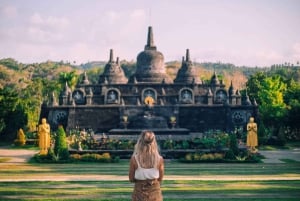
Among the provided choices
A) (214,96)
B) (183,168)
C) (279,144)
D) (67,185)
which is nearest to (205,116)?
(214,96)

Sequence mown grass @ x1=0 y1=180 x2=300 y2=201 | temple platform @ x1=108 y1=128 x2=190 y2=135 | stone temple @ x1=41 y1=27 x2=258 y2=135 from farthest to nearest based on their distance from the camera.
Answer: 1. stone temple @ x1=41 y1=27 x2=258 y2=135
2. temple platform @ x1=108 y1=128 x2=190 y2=135
3. mown grass @ x1=0 y1=180 x2=300 y2=201

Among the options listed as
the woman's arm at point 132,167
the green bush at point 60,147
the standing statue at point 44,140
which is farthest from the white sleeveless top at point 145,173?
the standing statue at point 44,140

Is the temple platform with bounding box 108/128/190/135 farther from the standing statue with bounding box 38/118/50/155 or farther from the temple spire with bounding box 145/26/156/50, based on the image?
the temple spire with bounding box 145/26/156/50

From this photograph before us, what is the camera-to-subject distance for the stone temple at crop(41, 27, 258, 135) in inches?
1916

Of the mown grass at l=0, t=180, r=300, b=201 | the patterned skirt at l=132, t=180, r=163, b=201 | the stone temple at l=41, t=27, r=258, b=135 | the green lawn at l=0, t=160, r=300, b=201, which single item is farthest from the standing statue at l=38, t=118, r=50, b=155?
the patterned skirt at l=132, t=180, r=163, b=201

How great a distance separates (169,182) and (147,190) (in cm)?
964

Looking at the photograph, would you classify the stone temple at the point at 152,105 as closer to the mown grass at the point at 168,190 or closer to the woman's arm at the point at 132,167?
the mown grass at the point at 168,190

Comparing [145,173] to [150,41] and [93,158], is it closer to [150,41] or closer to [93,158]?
[93,158]

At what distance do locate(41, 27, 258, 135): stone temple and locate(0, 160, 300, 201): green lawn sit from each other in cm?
2118

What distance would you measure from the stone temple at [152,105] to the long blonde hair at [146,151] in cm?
3582

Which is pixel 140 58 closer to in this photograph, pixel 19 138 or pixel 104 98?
pixel 104 98

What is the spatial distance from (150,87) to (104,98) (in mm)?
5475

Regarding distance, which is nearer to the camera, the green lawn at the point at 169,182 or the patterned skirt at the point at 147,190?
the patterned skirt at the point at 147,190

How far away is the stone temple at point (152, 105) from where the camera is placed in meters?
48.7
